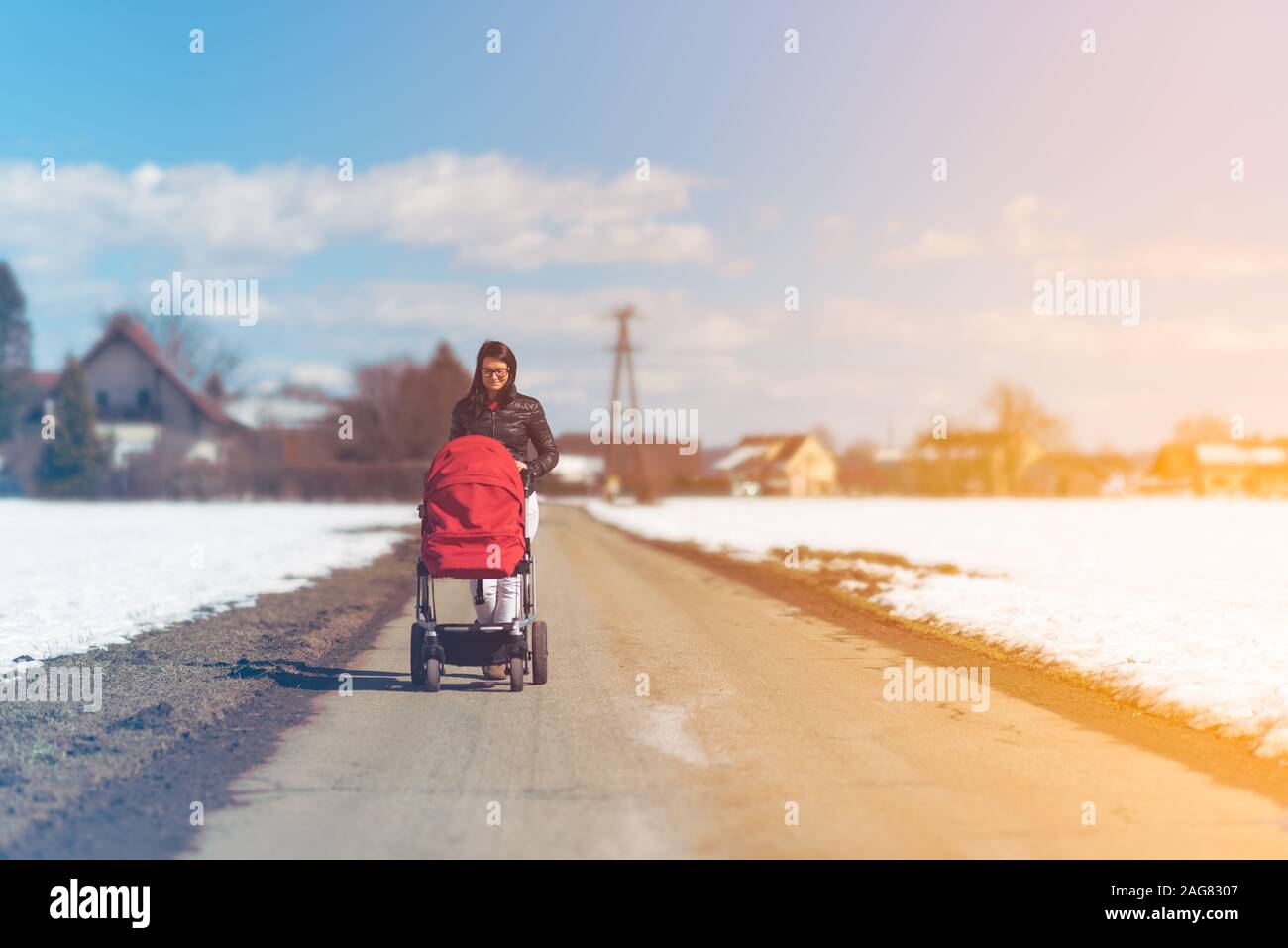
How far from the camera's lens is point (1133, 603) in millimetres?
13844

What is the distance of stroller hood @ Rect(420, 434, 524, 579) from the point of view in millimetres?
7746

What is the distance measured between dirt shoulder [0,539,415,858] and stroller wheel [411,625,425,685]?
765 millimetres

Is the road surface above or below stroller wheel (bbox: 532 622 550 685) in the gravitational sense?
below

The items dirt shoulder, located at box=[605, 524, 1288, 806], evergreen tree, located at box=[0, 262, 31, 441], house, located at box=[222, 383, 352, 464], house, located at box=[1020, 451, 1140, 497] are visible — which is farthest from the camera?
house, located at box=[1020, 451, 1140, 497]

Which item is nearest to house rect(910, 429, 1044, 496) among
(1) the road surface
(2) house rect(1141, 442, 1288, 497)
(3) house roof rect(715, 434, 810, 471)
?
(3) house roof rect(715, 434, 810, 471)

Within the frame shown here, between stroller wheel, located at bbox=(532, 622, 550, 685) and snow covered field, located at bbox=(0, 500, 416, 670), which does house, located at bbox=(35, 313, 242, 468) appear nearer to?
snow covered field, located at bbox=(0, 500, 416, 670)

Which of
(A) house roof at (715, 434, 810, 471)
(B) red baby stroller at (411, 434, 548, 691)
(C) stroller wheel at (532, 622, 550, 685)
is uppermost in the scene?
(A) house roof at (715, 434, 810, 471)

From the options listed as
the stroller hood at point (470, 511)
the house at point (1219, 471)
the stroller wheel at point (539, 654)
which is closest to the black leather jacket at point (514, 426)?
the stroller hood at point (470, 511)

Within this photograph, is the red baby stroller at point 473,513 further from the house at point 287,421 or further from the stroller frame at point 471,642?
the house at point 287,421

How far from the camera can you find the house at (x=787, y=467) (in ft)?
379

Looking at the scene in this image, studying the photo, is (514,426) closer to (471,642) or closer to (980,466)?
(471,642)

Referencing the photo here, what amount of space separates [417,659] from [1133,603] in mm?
9292

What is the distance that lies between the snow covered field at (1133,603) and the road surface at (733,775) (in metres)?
0.59
